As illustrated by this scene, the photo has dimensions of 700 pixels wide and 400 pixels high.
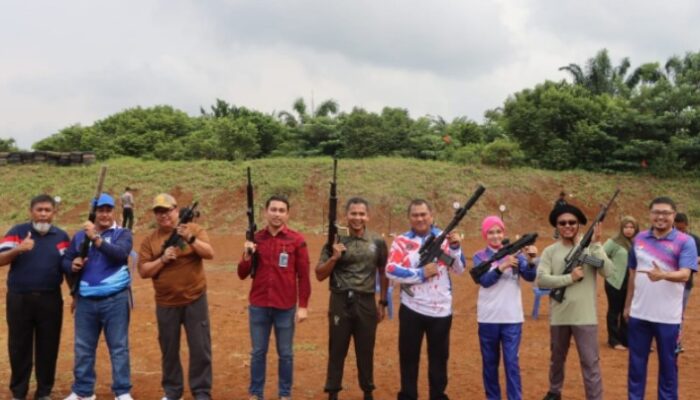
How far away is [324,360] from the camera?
7.30m

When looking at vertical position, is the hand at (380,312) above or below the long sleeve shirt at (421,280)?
below

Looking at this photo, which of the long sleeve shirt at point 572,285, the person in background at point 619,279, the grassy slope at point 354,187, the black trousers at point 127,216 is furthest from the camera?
the grassy slope at point 354,187

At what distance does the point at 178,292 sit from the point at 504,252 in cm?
275

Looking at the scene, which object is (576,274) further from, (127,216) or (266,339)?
(127,216)

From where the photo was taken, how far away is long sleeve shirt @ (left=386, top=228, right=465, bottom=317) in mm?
5160

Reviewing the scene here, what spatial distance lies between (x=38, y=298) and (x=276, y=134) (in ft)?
113

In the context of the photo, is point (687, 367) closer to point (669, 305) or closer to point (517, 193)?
point (669, 305)

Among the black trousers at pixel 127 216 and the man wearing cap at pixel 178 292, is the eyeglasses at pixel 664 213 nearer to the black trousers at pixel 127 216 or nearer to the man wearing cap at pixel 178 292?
the man wearing cap at pixel 178 292

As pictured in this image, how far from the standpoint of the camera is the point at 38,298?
213 inches

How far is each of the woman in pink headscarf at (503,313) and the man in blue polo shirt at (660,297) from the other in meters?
0.91

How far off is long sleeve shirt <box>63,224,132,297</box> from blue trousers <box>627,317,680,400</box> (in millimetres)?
4382

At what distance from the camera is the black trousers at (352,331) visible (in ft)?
17.6

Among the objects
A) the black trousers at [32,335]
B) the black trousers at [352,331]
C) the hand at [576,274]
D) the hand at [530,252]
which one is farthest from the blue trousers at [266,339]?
the hand at [576,274]

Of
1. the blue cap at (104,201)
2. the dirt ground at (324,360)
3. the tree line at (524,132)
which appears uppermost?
the tree line at (524,132)
